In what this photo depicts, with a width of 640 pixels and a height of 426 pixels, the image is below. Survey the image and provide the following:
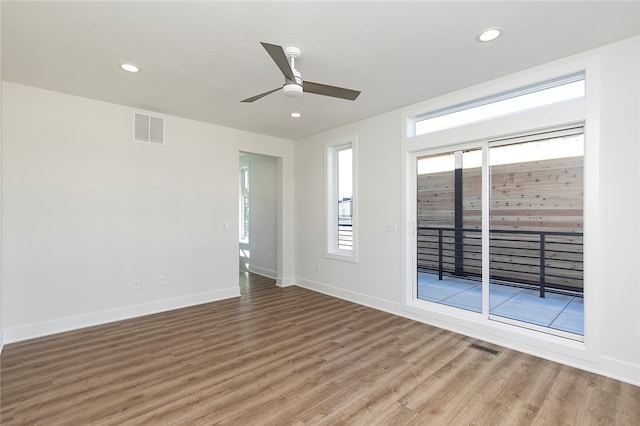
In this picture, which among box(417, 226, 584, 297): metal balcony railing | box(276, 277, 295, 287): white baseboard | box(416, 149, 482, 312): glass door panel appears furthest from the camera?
box(276, 277, 295, 287): white baseboard

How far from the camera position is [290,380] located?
2496 mm

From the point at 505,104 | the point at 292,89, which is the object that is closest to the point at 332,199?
the point at 505,104

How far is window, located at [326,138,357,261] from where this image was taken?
16.5 feet

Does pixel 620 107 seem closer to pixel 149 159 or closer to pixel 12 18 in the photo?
pixel 12 18

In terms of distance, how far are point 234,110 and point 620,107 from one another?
403 cm

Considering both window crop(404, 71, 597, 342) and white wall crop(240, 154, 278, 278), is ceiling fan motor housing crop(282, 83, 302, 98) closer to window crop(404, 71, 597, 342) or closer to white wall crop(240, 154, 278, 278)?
window crop(404, 71, 597, 342)

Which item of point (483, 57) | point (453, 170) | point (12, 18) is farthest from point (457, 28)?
point (12, 18)

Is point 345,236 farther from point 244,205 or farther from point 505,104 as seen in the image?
point 244,205

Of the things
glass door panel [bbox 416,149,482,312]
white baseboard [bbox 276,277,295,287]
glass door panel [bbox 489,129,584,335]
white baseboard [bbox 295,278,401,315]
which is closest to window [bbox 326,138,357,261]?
white baseboard [bbox 295,278,401,315]

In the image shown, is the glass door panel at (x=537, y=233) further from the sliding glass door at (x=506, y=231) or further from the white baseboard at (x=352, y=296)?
the white baseboard at (x=352, y=296)

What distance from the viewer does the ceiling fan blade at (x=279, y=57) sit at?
196 centimetres

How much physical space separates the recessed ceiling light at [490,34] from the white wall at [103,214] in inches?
150

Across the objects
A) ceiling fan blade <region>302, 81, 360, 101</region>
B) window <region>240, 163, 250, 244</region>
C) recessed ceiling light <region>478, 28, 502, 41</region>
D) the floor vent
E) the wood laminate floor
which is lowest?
the floor vent

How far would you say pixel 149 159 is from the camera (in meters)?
4.19
